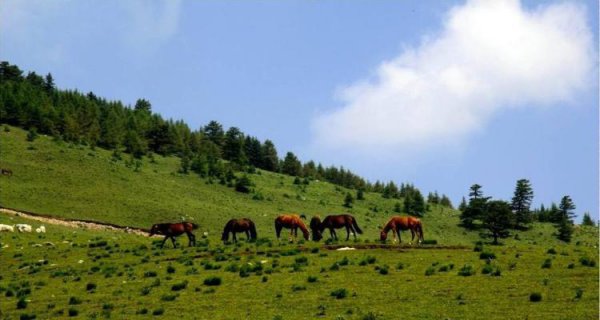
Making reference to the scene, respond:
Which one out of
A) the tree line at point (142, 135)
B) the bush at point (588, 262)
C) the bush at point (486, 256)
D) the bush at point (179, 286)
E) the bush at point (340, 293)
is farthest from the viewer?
the tree line at point (142, 135)

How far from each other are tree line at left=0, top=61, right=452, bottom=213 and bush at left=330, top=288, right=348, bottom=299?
331 feet

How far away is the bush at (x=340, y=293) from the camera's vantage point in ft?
85.5

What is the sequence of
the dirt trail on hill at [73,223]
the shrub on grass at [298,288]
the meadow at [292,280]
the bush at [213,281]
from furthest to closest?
the dirt trail on hill at [73,223]
the bush at [213,281]
the shrub on grass at [298,288]
the meadow at [292,280]

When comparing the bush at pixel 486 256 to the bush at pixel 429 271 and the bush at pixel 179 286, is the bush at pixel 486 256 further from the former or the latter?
the bush at pixel 179 286

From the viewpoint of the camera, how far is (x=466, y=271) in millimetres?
29859

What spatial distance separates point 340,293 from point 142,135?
127m

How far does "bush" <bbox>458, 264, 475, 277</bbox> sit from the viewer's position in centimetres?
2935

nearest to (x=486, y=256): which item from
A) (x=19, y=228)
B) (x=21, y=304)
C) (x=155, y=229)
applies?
(x=21, y=304)

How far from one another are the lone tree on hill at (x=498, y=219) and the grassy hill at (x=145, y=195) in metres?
4.59

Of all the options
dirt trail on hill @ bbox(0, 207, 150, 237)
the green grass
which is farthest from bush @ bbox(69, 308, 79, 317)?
dirt trail on hill @ bbox(0, 207, 150, 237)

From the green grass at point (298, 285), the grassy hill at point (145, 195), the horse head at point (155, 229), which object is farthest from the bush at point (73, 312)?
the grassy hill at point (145, 195)

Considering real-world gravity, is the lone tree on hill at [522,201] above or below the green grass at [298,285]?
above

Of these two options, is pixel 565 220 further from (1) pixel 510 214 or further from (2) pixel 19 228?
(2) pixel 19 228

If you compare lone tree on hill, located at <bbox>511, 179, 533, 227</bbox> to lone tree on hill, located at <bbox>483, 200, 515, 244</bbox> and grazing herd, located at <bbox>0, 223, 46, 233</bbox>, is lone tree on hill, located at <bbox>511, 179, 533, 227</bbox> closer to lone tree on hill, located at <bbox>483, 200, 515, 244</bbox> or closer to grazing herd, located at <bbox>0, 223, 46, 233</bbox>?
lone tree on hill, located at <bbox>483, 200, 515, 244</bbox>
